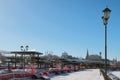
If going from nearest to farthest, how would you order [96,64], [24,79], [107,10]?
[107,10] → [24,79] → [96,64]

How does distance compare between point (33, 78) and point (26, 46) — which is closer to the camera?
point (33, 78)

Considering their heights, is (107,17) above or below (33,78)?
above

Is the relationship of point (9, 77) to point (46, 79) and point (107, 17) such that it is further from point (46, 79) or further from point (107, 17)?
point (107, 17)

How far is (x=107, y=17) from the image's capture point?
15227mm

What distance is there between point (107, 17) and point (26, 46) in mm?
44543

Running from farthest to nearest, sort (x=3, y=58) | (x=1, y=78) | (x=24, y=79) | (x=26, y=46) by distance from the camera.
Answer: (x=3, y=58), (x=26, y=46), (x=24, y=79), (x=1, y=78)

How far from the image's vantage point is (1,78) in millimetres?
24109

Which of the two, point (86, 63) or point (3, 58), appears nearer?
point (3, 58)

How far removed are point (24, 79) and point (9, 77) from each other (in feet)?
7.37

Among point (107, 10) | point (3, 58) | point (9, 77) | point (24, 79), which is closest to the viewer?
point (107, 10)

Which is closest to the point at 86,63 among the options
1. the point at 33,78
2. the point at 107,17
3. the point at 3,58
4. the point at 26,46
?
the point at 3,58

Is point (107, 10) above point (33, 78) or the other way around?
above

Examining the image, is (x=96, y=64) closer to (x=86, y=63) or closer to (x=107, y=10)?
(x=86, y=63)

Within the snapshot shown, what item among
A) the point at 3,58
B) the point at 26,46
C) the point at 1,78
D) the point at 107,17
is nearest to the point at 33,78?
the point at 1,78
